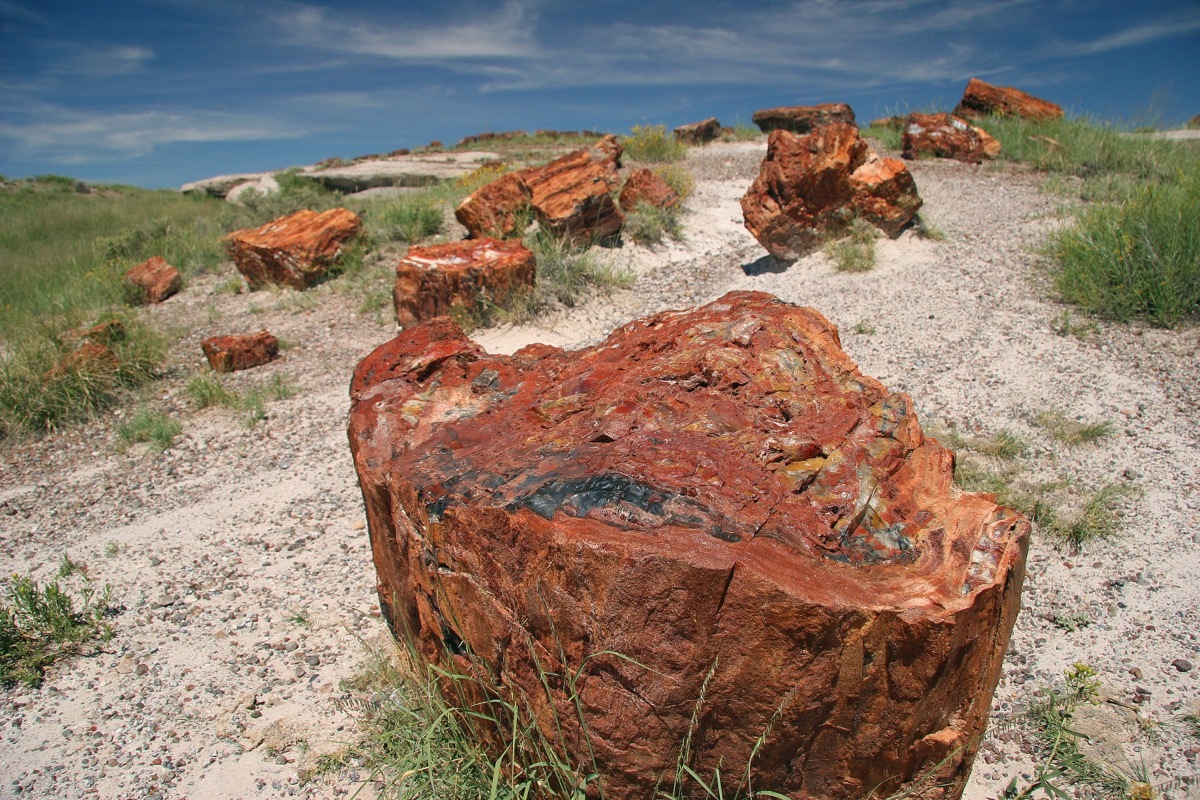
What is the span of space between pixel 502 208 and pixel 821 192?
11.3ft

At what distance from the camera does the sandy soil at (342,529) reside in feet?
8.20

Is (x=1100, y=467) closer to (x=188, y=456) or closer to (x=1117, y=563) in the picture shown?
(x=1117, y=563)

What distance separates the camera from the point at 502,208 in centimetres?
826

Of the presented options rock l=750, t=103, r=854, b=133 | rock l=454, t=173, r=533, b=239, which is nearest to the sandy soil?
rock l=454, t=173, r=533, b=239

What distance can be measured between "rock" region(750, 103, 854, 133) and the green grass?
1338 centimetres

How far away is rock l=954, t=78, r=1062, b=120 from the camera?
39.3ft

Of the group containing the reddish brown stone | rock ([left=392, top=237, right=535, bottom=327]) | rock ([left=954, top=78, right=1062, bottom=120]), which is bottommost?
rock ([left=392, top=237, right=535, bottom=327])

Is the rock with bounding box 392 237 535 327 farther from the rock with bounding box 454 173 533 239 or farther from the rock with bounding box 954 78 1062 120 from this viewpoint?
the rock with bounding box 954 78 1062 120

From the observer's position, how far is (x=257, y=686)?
2791mm

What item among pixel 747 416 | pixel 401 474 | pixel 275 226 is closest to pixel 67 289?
pixel 275 226

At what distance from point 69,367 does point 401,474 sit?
5298mm

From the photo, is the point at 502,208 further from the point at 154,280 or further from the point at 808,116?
the point at 808,116

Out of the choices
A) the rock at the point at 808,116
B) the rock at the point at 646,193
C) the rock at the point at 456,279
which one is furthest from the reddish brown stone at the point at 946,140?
the rock at the point at 456,279

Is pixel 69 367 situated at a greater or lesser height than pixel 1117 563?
greater
